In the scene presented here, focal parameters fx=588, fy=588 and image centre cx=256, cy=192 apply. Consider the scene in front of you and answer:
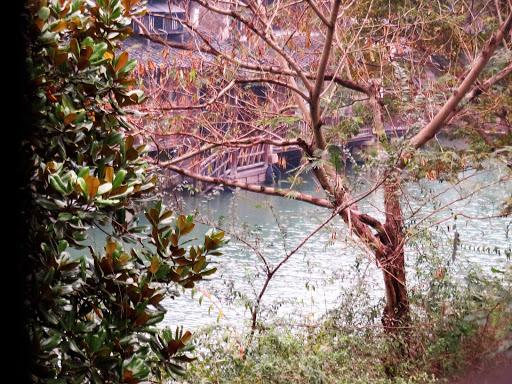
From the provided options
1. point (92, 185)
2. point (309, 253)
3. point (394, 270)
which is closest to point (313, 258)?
point (394, 270)

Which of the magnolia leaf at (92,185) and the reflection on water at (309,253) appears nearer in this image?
the magnolia leaf at (92,185)

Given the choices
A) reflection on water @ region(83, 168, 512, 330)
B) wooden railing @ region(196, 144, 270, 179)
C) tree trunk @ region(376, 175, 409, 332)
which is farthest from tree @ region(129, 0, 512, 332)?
wooden railing @ region(196, 144, 270, 179)

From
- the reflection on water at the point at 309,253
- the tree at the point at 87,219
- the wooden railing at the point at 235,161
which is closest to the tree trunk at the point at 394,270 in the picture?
the reflection on water at the point at 309,253

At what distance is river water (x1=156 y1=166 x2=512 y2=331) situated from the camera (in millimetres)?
3730

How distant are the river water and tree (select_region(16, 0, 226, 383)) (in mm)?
378

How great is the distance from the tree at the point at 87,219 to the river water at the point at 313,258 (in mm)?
378

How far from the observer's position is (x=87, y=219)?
1.41m

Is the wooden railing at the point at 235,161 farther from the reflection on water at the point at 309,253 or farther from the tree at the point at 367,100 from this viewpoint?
the tree at the point at 367,100

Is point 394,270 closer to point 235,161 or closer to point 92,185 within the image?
point 92,185

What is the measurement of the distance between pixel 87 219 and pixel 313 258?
3.27m

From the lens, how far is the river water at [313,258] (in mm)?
3730

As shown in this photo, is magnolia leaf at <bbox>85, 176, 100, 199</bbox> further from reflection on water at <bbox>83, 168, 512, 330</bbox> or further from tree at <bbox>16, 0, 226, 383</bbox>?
reflection on water at <bbox>83, 168, 512, 330</bbox>

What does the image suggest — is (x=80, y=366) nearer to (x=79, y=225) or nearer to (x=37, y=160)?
(x=79, y=225)

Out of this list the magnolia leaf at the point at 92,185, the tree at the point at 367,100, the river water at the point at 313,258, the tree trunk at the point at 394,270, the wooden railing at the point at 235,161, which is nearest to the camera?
the magnolia leaf at the point at 92,185
